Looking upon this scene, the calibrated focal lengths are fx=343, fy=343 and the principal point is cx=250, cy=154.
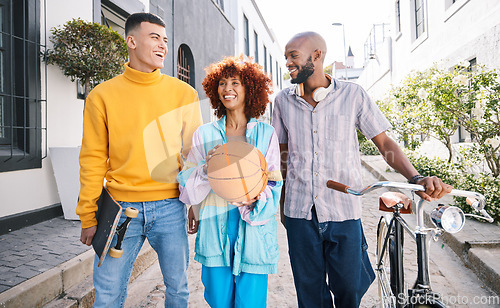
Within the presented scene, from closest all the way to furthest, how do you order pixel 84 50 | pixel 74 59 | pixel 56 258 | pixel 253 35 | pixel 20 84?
pixel 56 258
pixel 20 84
pixel 74 59
pixel 84 50
pixel 253 35

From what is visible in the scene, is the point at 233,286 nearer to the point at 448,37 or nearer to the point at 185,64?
the point at 185,64

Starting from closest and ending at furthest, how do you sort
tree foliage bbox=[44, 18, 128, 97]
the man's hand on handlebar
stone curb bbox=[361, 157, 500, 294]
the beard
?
1. the man's hand on handlebar
2. the beard
3. stone curb bbox=[361, 157, 500, 294]
4. tree foliage bbox=[44, 18, 128, 97]

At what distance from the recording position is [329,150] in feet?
6.91

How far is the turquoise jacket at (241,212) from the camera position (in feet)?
5.98

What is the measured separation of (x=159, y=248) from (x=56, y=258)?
5.62 ft

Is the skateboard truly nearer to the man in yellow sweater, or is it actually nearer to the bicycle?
the man in yellow sweater

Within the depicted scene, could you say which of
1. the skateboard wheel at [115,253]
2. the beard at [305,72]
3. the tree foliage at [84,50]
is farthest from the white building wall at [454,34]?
the skateboard wheel at [115,253]

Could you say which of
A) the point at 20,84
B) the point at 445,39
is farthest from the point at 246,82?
the point at 445,39

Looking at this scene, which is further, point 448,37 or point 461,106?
point 448,37

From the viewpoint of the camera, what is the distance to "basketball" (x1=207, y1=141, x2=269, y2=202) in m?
1.63

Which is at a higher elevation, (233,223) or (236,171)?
(236,171)

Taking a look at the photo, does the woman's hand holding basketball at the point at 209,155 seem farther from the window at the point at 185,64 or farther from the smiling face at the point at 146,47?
the window at the point at 185,64

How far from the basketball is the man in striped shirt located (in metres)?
0.54

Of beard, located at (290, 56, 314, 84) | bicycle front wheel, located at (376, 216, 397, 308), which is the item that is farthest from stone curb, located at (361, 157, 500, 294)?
beard, located at (290, 56, 314, 84)
